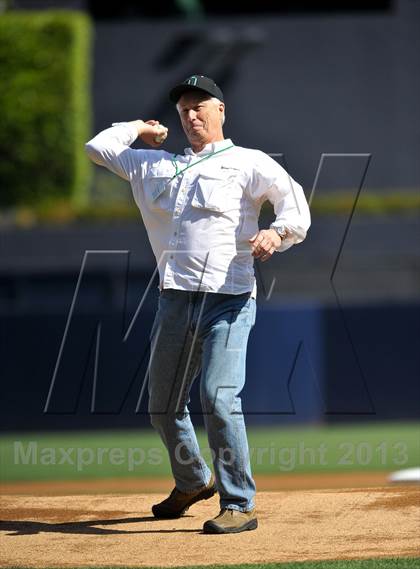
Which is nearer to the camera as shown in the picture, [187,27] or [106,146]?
[106,146]

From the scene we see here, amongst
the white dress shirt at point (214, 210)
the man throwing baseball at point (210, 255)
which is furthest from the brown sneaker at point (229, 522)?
the white dress shirt at point (214, 210)

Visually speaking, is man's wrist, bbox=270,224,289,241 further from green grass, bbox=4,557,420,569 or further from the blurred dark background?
the blurred dark background

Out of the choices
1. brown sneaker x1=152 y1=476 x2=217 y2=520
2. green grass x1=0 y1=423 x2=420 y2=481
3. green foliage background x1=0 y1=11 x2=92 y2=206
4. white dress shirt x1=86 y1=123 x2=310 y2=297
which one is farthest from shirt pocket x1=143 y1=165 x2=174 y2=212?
green foliage background x1=0 y1=11 x2=92 y2=206

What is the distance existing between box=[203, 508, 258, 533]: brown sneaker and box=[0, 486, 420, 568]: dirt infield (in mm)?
38

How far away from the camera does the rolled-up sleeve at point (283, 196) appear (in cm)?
534

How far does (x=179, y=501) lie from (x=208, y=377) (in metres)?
0.89

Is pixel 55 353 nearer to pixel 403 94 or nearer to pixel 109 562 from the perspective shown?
pixel 403 94

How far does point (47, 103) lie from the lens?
61.1 ft

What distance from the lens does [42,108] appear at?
61.2ft

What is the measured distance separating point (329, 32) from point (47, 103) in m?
4.75

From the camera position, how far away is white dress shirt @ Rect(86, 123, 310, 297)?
17.6 ft

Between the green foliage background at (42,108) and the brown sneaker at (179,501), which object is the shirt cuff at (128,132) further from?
the green foliage background at (42,108)

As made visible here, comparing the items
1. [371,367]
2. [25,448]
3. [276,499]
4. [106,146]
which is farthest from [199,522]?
[371,367]

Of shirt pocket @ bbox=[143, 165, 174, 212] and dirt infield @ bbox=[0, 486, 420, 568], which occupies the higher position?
shirt pocket @ bbox=[143, 165, 174, 212]
